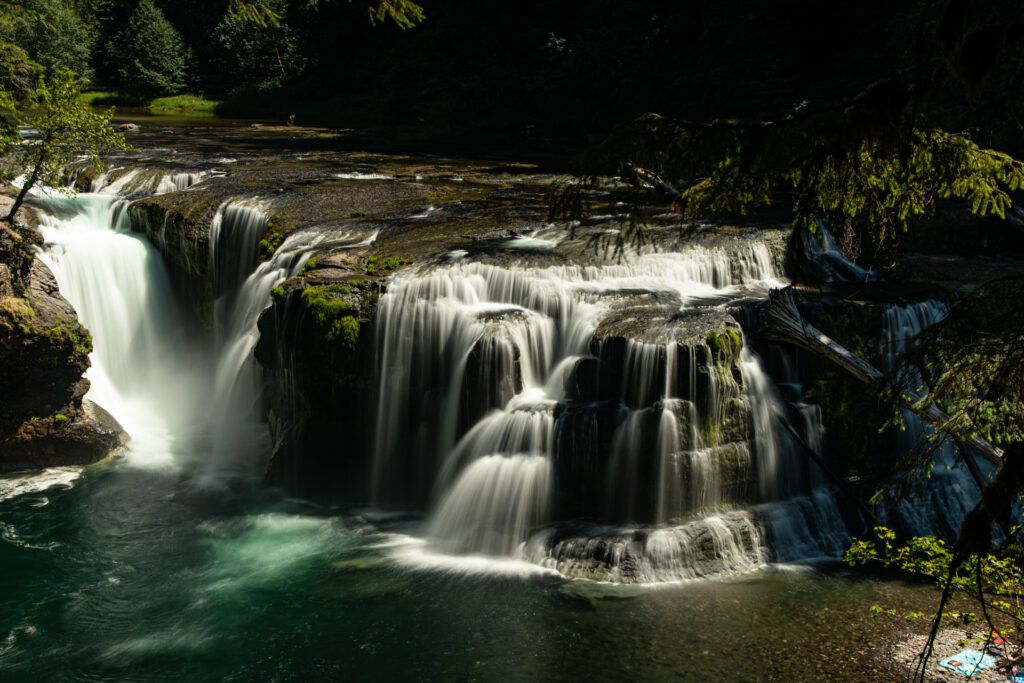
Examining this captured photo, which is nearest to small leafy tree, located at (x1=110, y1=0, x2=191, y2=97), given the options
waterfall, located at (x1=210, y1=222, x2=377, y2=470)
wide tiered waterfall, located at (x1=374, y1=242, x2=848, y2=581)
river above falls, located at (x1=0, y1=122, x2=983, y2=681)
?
river above falls, located at (x1=0, y1=122, x2=983, y2=681)

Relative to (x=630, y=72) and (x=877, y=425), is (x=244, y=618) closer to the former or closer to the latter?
(x=877, y=425)

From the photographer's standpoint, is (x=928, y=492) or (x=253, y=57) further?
(x=253, y=57)

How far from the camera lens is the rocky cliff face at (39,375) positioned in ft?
43.3

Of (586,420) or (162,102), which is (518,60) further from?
(586,420)

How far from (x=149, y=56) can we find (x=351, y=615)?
4818cm

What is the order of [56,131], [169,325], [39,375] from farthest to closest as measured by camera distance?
[169,325], [56,131], [39,375]

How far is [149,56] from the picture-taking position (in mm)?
48188

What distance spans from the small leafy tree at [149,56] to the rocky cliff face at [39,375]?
38890mm

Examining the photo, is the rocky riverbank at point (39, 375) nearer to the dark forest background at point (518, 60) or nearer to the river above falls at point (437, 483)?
the river above falls at point (437, 483)

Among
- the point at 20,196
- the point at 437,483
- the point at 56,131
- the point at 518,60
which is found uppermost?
the point at 518,60

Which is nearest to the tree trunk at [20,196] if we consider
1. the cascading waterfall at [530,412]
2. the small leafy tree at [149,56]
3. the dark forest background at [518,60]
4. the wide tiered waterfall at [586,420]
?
the dark forest background at [518,60]

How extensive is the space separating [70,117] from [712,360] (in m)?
12.1

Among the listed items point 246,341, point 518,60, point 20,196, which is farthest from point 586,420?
point 518,60

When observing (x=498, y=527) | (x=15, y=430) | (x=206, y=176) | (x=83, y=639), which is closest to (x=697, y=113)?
(x=206, y=176)
